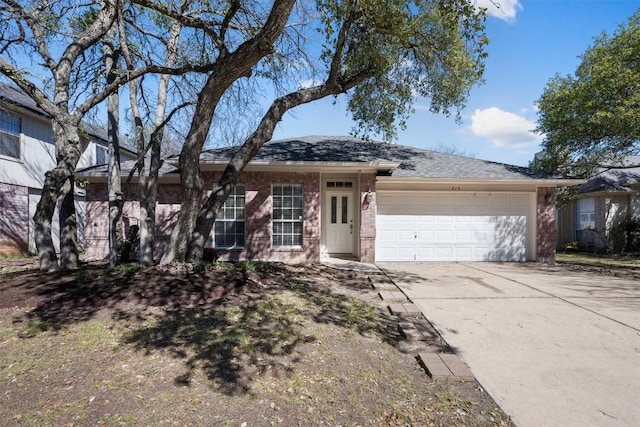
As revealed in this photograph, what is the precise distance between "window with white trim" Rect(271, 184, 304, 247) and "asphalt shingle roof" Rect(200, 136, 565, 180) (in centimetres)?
100

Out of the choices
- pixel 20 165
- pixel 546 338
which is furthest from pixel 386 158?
pixel 20 165

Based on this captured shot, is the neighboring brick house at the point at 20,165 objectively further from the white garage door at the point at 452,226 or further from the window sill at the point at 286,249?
the white garage door at the point at 452,226

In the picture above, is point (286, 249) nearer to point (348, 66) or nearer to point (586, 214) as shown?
point (348, 66)

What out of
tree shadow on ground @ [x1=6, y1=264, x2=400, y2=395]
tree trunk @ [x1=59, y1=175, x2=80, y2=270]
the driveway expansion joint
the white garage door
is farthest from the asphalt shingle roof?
the driveway expansion joint

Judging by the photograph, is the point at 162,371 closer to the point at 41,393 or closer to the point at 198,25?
the point at 41,393

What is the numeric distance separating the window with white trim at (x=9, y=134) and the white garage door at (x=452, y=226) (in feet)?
43.6

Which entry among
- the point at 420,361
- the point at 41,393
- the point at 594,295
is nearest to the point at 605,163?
the point at 594,295

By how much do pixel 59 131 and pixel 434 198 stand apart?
33.5 ft

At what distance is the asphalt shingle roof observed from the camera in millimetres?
10602

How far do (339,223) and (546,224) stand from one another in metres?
6.84

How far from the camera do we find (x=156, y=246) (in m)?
10.6

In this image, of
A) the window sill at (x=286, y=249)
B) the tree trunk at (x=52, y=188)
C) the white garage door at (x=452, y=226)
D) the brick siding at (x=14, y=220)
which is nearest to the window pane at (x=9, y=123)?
the brick siding at (x=14, y=220)

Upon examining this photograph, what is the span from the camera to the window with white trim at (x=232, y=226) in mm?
10508

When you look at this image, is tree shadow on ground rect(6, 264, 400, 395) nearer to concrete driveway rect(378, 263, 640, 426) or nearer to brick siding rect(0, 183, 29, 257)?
concrete driveway rect(378, 263, 640, 426)
